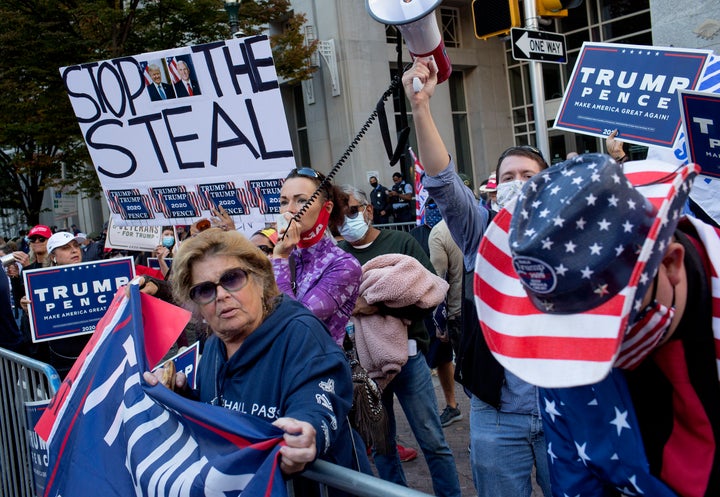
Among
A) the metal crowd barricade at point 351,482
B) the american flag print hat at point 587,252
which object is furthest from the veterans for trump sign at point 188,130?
the american flag print hat at point 587,252

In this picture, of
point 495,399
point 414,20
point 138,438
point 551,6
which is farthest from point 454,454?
point 551,6

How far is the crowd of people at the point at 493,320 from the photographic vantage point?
4.43 feet

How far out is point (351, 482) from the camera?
82.4 inches

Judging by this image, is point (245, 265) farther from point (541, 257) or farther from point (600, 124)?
point (600, 124)

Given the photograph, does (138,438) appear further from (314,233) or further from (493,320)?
(493,320)

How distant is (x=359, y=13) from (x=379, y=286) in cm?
1783

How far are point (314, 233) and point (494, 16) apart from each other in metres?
5.26

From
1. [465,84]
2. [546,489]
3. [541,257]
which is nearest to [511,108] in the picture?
[465,84]

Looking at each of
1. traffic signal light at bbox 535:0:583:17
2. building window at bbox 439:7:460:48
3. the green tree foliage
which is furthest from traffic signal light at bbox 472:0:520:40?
building window at bbox 439:7:460:48

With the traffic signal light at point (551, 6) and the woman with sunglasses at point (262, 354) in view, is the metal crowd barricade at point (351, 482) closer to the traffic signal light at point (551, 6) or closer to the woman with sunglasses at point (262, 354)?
the woman with sunglasses at point (262, 354)

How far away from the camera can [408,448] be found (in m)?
5.95

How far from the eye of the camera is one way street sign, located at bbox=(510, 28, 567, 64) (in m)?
7.18

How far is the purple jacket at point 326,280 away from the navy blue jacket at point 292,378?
843 millimetres

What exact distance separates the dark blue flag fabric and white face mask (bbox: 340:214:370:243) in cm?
192
